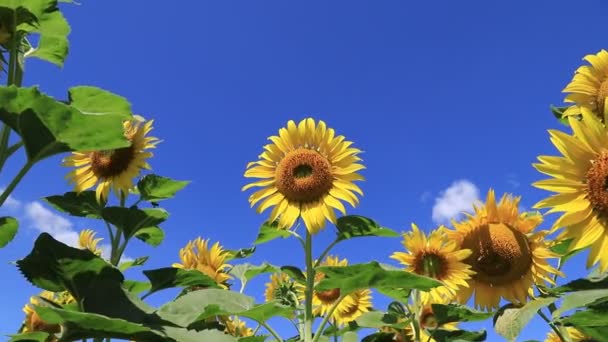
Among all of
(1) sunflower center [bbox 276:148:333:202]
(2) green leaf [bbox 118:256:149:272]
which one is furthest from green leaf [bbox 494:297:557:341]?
(2) green leaf [bbox 118:256:149:272]

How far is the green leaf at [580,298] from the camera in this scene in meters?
2.52

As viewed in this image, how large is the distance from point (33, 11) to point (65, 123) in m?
0.85

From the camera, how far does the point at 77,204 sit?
4543mm

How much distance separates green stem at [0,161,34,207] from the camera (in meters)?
2.72

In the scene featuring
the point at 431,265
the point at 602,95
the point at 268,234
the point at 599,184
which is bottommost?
the point at 599,184

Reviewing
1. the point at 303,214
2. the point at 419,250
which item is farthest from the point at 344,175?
the point at 419,250

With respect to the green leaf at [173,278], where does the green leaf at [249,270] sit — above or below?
above

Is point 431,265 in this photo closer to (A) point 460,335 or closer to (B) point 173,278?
(A) point 460,335

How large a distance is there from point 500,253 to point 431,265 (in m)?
1.05

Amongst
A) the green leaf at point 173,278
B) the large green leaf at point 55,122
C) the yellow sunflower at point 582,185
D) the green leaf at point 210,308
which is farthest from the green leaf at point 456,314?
the large green leaf at point 55,122

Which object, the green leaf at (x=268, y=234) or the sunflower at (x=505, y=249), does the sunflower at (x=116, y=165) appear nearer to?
the green leaf at (x=268, y=234)

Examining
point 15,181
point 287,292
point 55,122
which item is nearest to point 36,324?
point 287,292

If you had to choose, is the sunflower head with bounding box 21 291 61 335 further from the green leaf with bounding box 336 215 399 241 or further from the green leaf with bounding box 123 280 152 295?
the green leaf with bounding box 336 215 399 241

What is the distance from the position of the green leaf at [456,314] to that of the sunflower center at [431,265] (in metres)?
0.22
